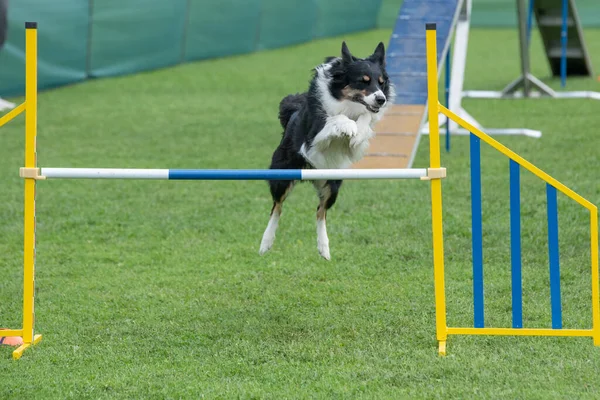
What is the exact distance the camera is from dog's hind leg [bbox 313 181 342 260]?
18.0 ft

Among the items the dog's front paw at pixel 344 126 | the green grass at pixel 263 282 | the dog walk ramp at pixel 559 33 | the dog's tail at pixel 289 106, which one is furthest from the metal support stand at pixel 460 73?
the dog's front paw at pixel 344 126

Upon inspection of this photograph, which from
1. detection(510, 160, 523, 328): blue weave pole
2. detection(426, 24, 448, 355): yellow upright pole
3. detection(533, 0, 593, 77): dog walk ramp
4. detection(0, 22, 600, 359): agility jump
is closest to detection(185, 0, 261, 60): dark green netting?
detection(533, 0, 593, 77): dog walk ramp

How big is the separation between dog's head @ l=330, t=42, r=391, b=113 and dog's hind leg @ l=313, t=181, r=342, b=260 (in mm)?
619

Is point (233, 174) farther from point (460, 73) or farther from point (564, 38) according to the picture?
point (564, 38)

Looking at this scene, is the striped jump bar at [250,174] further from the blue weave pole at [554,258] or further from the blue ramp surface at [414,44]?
the blue ramp surface at [414,44]

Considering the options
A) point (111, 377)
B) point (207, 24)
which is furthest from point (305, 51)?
point (111, 377)

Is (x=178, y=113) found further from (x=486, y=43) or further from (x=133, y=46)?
(x=486, y=43)

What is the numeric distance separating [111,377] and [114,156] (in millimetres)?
6076

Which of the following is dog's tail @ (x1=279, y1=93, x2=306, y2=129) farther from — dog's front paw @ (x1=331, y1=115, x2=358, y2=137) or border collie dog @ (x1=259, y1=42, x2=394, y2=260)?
dog's front paw @ (x1=331, y1=115, x2=358, y2=137)

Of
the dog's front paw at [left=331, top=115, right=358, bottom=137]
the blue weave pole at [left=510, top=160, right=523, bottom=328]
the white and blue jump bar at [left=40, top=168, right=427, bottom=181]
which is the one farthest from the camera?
the dog's front paw at [left=331, top=115, right=358, bottom=137]

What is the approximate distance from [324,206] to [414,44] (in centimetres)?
456

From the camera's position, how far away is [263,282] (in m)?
5.92

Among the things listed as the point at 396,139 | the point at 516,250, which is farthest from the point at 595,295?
the point at 396,139

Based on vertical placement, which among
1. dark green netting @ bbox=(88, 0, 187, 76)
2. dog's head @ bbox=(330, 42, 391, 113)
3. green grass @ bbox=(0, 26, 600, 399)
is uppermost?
dog's head @ bbox=(330, 42, 391, 113)
